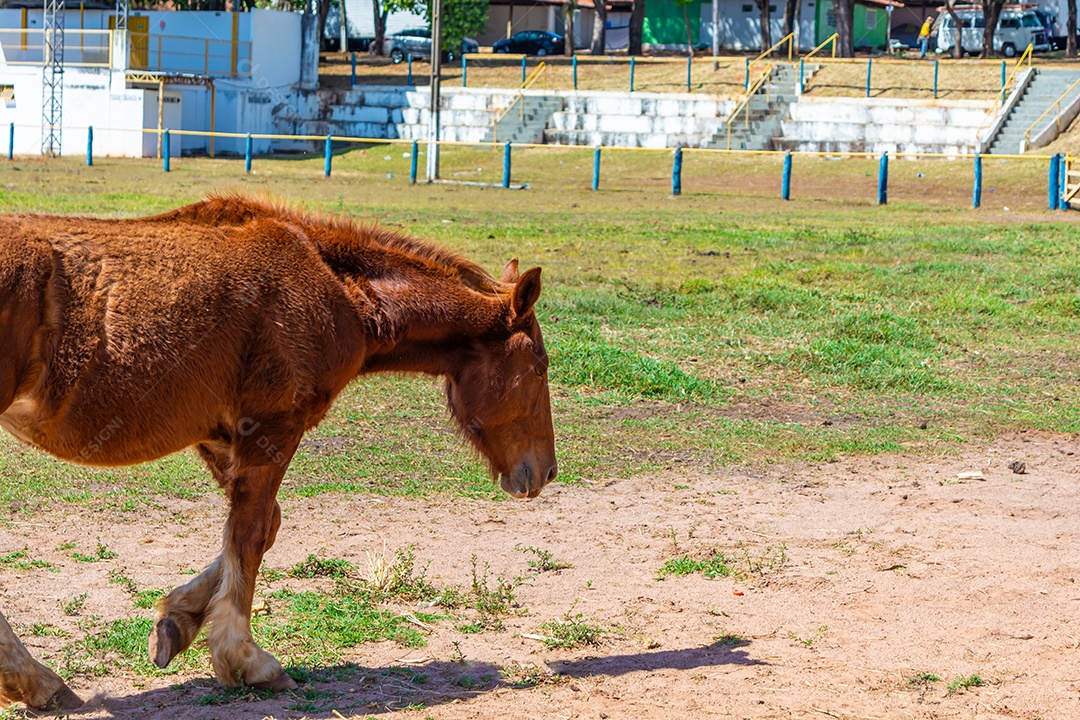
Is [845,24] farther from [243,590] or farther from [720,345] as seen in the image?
[243,590]

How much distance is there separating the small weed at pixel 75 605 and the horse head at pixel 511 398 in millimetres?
1916

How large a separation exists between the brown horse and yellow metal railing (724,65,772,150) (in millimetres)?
36767

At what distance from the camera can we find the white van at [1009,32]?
55.7 metres

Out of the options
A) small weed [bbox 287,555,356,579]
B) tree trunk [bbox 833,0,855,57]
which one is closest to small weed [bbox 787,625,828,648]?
small weed [bbox 287,555,356,579]

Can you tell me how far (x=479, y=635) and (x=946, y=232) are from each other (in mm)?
17593

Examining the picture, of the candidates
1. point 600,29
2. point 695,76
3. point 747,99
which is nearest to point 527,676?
point 747,99

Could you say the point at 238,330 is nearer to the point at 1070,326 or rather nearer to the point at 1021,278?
the point at 1070,326

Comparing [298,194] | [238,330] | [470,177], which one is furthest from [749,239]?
[470,177]

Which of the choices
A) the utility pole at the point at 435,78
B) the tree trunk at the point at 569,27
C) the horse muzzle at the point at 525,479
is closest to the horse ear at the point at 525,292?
the horse muzzle at the point at 525,479

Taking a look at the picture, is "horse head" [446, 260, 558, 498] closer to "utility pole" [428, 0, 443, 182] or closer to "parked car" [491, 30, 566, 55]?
"utility pole" [428, 0, 443, 182]

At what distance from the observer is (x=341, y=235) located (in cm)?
536

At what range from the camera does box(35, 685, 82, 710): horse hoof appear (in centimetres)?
458

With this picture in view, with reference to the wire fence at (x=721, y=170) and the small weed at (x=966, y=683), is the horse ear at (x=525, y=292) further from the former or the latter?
the wire fence at (x=721, y=170)

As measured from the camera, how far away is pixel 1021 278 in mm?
16219
